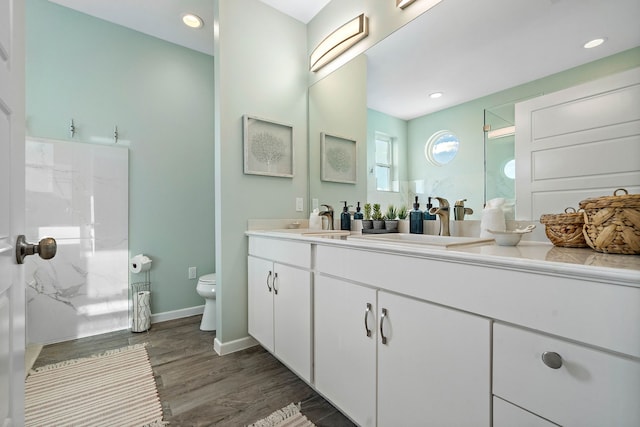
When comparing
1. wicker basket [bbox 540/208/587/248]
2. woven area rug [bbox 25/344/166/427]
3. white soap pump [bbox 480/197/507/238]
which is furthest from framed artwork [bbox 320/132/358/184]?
woven area rug [bbox 25/344/166/427]

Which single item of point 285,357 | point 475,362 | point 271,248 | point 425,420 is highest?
point 271,248

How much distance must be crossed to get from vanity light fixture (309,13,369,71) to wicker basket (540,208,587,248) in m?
1.55

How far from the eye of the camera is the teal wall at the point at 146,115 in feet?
7.29

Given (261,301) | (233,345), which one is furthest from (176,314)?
(261,301)

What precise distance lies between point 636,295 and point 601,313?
0.23 ft

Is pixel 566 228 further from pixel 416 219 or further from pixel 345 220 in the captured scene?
pixel 345 220

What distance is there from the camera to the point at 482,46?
1316 millimetres

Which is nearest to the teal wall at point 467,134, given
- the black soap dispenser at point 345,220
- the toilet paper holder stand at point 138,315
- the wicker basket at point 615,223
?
the wicker basket at point 615,223

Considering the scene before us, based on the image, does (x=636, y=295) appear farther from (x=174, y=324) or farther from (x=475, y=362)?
(x=174, y=324)

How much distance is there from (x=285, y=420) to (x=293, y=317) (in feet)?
1.55

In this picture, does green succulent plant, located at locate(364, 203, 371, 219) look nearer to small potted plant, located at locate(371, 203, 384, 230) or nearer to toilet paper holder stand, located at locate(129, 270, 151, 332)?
small potted plant, located at locate(371, 203, 384, 230)

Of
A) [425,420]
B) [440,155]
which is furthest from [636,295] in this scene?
[440,155]

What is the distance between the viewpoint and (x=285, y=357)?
167 centimetres

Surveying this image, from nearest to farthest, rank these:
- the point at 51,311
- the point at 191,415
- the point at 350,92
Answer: the point at 191,415 → the point at 350,92 → the point at 51,311
